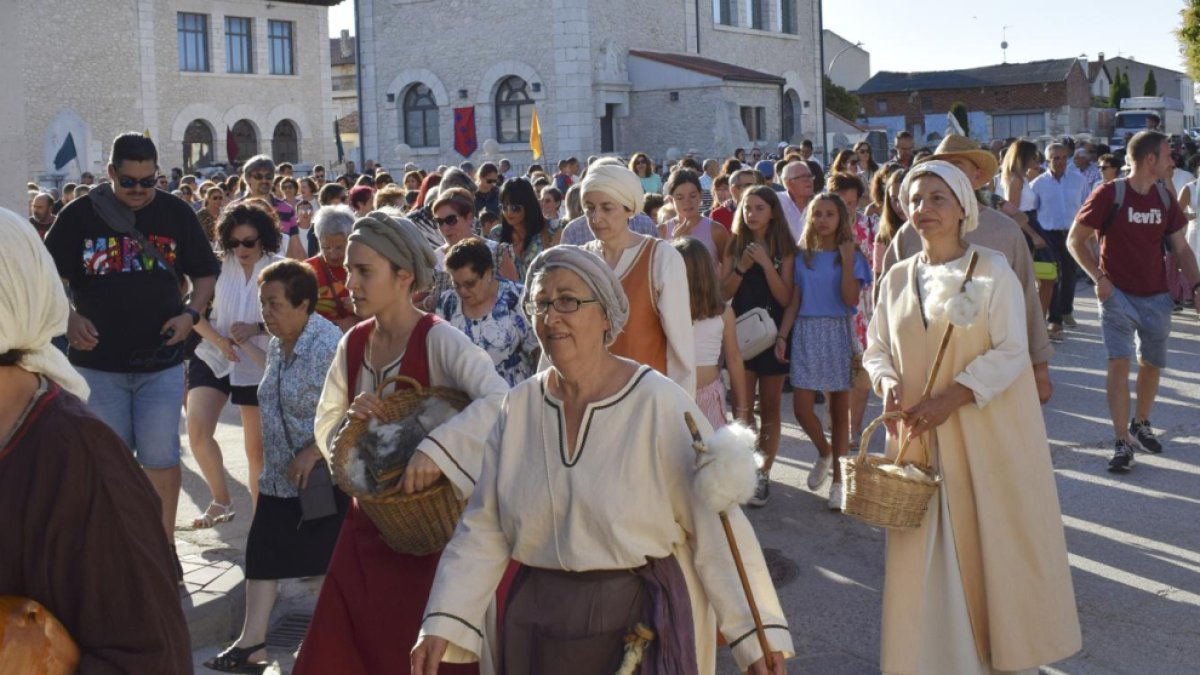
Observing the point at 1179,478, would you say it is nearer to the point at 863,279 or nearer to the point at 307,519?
the point at 863,279

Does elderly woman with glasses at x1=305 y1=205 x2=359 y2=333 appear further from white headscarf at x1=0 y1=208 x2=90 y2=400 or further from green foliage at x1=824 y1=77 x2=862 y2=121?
green foliage at x1=824 y1=77 x2=862 y2=121

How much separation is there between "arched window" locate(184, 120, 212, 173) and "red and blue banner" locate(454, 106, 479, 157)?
8.51 m

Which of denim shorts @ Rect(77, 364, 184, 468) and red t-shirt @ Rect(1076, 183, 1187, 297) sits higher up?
red t-shirt @ Rect(1076, 183, 1187, 297)

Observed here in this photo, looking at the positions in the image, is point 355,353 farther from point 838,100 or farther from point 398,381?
point 838,100

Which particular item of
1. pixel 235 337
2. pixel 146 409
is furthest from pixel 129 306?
pixel 235 337

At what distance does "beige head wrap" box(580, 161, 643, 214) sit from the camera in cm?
619

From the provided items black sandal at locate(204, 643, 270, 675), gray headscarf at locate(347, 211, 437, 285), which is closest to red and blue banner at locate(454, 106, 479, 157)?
black sandal at locate(204, 643, 270, 675)

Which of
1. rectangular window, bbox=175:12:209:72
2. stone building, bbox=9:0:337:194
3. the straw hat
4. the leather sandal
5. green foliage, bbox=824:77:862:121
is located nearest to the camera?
the straw hat

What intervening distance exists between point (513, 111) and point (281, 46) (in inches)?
419

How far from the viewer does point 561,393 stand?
3766 mm

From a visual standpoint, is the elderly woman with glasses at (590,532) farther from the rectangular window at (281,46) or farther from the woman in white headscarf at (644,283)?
the rectangular window at (281,46)

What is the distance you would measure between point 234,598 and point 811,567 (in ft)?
9.01

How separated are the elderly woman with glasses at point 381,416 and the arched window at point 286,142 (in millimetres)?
47735

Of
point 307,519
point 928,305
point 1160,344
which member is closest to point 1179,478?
point 1160,344
